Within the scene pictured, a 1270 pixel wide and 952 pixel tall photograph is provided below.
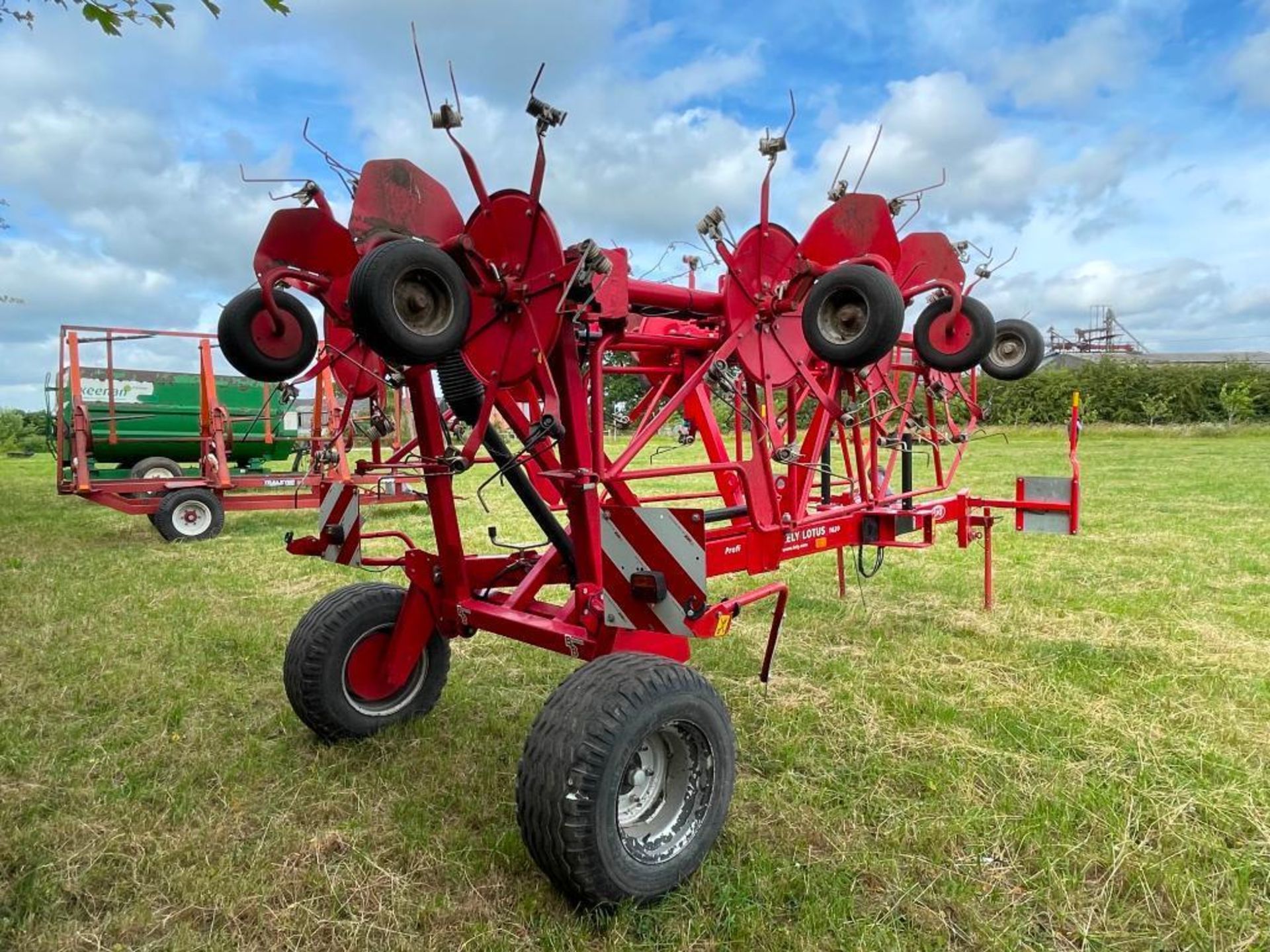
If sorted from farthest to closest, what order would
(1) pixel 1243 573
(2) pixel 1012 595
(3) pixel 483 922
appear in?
1. (1) pixel 1243 573
2. (2) pixel 1012 595
3. (3) pixel 483 922

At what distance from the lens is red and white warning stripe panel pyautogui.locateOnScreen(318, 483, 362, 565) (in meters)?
3.82

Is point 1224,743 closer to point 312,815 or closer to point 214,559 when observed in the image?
point 312,815

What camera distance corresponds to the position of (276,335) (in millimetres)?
3080

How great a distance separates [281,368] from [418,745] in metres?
1.68

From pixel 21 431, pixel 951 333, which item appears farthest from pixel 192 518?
pixel 21 431

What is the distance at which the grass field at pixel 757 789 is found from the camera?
2475 millimetres

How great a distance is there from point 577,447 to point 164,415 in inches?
463

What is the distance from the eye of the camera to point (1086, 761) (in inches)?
136

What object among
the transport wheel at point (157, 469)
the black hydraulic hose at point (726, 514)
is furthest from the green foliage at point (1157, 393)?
the black hydraulic hose at point (726, 514)

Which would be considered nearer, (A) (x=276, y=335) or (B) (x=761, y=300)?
(A) (x=276, y=335)

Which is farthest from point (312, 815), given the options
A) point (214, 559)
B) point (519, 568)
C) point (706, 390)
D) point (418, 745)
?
point (214, 559)

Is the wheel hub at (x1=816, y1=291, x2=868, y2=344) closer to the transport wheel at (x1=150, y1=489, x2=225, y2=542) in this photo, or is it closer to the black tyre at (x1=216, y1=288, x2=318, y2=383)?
the black tyre at (x1=216, y1=288, x2=318, y2=383)

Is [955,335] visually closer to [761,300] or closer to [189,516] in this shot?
[761,300]

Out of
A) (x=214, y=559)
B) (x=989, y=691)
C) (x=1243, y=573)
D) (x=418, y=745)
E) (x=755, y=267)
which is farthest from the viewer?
(x=214, y=559)
